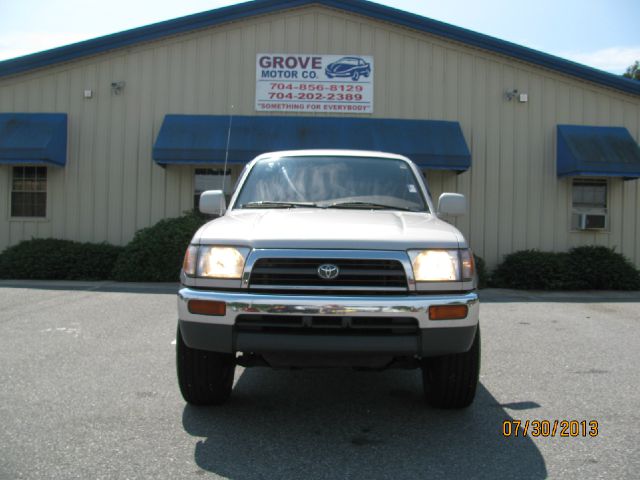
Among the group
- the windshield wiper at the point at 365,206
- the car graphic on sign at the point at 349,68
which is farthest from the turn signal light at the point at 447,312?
the car graphic on sign at the point at 349,68

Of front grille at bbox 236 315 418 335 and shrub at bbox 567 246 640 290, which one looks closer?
front grille at bbox 236 315 418 335

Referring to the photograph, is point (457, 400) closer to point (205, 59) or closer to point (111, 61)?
point (205, 59)

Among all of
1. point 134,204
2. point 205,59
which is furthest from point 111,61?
point 134,204

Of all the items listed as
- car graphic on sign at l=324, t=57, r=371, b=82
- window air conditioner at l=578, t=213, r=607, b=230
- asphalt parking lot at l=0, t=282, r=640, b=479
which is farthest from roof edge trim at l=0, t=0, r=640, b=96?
asphalt parking lot at l=0, t=282, r=640, b=479

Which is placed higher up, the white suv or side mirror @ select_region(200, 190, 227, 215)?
side mirror @ select_region(200, 190, 227, 215)

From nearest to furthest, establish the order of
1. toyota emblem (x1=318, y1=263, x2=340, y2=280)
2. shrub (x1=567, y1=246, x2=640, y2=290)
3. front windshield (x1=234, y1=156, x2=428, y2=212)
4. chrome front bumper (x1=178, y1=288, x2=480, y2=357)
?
chrome front bumper (x1=178, y1=288, x2=480, y2=357) → toyota emblem (x1=318, y1=263, x2=340, y2=280) → front windshield (x1=234, y1=156, x2=428, y2=212) → shrub (x1=567, y1=246, x2=640, y2=290)

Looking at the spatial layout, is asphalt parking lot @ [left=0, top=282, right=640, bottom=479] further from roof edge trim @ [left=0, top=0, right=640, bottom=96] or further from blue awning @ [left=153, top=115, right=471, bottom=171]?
roof edge trim @ [left=0, top=0, right=640, bottom=96]

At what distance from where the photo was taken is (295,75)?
13297 millimetres

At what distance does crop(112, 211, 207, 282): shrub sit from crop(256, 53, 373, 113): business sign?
12.0 feet

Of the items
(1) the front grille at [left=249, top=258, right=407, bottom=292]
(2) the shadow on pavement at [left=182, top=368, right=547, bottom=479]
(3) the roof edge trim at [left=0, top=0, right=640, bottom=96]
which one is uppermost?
(3) the roof edge trim at [left=0, top=0, right=640, bottom=96]

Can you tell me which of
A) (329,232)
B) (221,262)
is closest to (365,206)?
(329,232)

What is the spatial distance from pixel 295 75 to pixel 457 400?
1077cm

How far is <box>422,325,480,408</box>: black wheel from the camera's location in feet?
12.0
